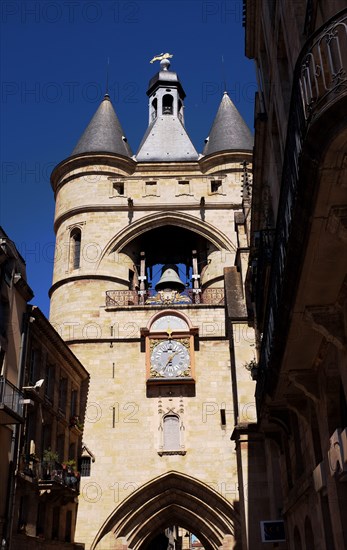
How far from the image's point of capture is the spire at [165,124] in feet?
102

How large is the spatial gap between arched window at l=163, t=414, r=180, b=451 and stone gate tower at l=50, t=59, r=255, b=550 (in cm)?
4

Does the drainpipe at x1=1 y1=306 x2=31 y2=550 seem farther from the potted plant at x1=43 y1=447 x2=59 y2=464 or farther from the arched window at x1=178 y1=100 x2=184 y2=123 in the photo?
the arched window at x1=178 y1=100 x2=184 y2=123

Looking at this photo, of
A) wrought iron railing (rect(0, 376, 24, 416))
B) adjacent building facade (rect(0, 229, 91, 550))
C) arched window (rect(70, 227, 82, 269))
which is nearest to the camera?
wrought iron railing (rect(0, 376, 24, 416))

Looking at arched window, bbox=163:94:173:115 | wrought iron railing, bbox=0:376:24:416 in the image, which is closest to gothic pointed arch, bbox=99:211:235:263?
wrought iron railing, bbox=0:376:24:416

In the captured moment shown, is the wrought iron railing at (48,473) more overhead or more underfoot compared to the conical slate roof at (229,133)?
more underfoot

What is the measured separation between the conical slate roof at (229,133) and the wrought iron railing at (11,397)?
17424mm

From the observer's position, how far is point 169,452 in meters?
21.1

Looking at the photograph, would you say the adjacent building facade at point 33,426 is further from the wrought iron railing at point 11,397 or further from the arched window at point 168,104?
the arched window at point 168,104

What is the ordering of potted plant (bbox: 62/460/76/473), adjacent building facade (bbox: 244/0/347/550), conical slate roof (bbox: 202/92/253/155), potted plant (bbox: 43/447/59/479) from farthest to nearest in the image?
conical slate roof (bbox: 202/92/253/155), potted plant (bbox: 62/460/76/473), potted plant (bbox: 43/447/59/479), adjacent building facade (bbox: 244/0/347/550)

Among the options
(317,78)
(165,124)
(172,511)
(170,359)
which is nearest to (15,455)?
(170,359)

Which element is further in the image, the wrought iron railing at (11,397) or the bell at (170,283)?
the bell at (170,283)

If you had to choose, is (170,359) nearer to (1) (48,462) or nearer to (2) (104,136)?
(1) (48,462)

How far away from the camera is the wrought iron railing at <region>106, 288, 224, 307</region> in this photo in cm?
2381

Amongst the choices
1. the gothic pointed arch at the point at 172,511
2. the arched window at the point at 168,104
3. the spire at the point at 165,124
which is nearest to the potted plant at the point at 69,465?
the gothic pointed arch at the point at 172,511
